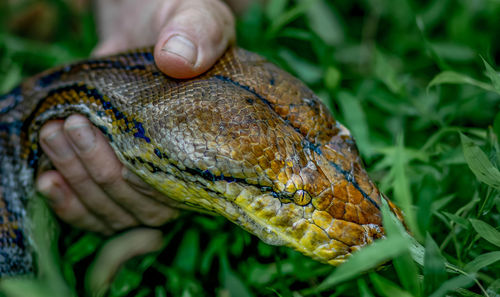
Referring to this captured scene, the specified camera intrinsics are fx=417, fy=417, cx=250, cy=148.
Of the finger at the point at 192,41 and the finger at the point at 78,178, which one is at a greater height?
the finger at the point at 192,41

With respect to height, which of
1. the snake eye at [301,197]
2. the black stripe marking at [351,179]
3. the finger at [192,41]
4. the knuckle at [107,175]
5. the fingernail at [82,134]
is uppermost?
the finger at [192,41]

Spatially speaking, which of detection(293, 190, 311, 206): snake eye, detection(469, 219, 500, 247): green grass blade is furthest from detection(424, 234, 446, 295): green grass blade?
detection(293, 190, 311, 206): snake eye

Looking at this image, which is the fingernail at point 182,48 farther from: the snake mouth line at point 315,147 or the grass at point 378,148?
the grass at point 378,148

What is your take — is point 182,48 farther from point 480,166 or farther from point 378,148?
point 480,166

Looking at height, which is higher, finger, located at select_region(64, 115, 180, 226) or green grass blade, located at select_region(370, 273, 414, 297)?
green grass blade, located at select_region(370, 273, 414, 297)

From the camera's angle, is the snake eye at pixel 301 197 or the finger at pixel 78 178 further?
the finger at pixel 78 178

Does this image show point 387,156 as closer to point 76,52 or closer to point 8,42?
point 76,52

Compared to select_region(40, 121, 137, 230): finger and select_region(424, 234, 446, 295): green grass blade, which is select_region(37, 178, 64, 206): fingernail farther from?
select_region(424, 234, 446, 295): green grass blade

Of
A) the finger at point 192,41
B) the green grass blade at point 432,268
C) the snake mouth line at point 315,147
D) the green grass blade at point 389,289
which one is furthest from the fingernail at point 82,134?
the green grass blade at point 432,268
